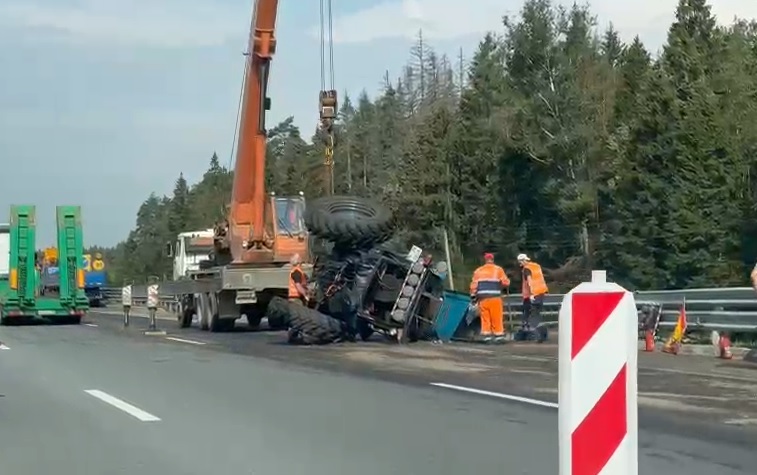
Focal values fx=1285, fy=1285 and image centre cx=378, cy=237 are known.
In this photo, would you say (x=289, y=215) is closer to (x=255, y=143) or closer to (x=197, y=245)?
(x=255, y=143)

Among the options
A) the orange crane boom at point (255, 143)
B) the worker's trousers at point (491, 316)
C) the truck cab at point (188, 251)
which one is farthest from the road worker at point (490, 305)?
the truck cab at point (188, 251)

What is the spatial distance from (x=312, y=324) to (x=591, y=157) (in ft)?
162

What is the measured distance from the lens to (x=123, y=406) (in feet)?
43.4

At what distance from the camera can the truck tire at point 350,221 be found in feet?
80.9

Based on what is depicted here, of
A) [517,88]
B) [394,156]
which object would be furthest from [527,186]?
[394,156]

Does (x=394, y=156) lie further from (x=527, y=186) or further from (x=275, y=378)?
(x=275, y=378)

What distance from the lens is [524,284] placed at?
2409cm

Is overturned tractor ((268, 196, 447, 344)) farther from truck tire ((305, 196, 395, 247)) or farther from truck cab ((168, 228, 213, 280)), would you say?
truck cab ((168, 228, 213, 280))

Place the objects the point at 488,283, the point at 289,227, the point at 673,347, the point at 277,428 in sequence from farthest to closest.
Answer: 1. the point at 289,227
2. the point at 488,283
3. the point at 673,347
4. the point at 277,428

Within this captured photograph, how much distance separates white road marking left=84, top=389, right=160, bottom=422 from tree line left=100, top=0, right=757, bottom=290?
Answer: 25597 mm

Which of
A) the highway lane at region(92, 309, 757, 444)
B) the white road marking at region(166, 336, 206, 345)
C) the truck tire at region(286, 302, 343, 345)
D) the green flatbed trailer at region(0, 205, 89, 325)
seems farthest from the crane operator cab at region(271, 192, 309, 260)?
the green flatbed trailer at region(0, 205, 89, 325)

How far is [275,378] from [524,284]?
28.7ft

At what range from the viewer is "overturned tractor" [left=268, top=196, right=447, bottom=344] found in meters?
23.8

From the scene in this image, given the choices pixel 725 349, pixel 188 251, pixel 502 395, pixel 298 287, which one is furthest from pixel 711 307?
pixel 188 251
